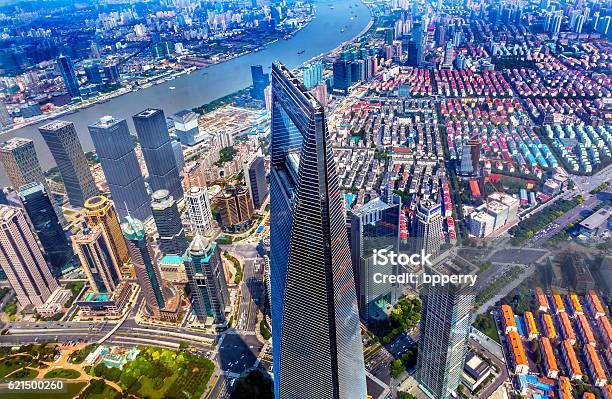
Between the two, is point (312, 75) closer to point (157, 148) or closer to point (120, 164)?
point (157, 148)

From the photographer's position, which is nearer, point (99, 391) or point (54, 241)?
point (99, 391)

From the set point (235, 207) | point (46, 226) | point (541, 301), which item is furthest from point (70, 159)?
point (541, 301)

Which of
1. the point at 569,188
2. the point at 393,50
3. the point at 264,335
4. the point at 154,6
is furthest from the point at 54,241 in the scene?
the point at 154,6

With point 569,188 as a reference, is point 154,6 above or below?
above

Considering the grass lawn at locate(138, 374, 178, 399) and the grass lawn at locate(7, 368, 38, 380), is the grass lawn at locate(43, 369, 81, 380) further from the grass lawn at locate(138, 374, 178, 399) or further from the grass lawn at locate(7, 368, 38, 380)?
the grass lawn at locate(138, 374, 178, 399)

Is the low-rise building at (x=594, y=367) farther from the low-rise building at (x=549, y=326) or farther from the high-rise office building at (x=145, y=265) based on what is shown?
the high-rise office building at (x=145, y=265)

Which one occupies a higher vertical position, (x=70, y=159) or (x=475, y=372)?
(x=70, y=159)

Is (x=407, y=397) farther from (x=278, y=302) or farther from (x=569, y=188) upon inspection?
(x=569, y=188)
